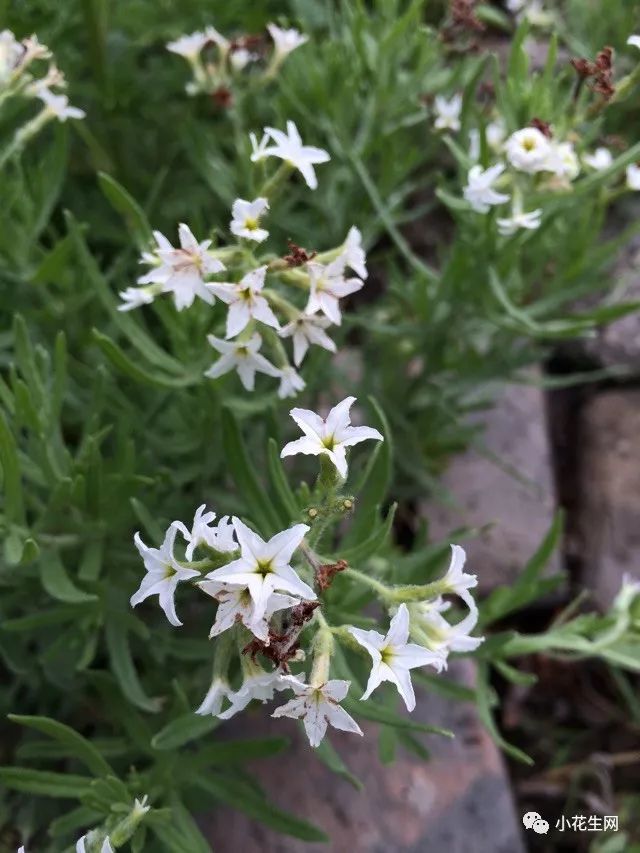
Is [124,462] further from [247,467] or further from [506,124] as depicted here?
[506,124]

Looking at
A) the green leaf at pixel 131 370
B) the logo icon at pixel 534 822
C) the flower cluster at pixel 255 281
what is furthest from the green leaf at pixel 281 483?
the logo icon at pixel 534 822

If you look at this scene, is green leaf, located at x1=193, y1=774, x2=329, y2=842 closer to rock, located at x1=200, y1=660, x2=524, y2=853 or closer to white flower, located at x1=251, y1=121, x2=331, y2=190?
rock, located at x1=200, y1=660, x2=524, y2=853

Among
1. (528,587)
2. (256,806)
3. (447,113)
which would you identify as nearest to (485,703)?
(528,587)

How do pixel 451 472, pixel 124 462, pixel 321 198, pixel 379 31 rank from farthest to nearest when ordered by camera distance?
1. pixel 451 472
2. pixel 321 198
3. pixel 379 31
4. pixel 124 462

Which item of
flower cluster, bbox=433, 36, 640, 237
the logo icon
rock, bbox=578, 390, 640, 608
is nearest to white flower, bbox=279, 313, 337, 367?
flower cluster, bbox=433, 36, 640, 237

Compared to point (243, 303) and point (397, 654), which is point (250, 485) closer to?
Result: point (243, 303)

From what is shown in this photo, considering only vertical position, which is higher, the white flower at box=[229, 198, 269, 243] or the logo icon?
the white flower at box=[229, 198, 269, 243]

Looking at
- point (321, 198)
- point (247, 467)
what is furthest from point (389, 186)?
point (247, 467)
